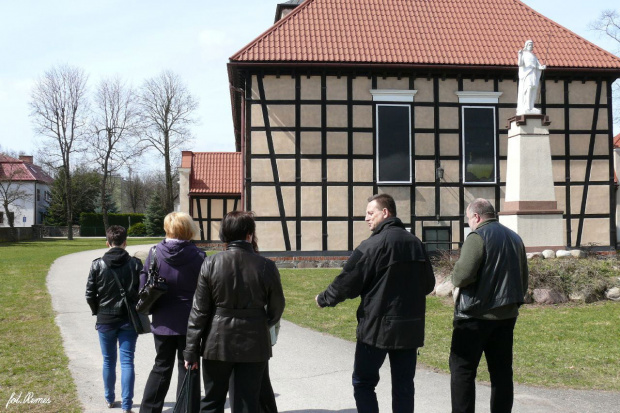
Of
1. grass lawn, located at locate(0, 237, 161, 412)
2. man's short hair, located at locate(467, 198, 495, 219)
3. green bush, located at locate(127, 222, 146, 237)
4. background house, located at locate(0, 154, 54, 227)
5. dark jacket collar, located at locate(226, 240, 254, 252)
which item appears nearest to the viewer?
dark jacket collar, located at locate(226, 240, 254, 252)

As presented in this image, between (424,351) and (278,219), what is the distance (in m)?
11.3

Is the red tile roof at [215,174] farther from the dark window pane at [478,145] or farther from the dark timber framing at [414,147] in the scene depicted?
the dark window pane at [478,145]

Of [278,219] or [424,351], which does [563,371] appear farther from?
[278,219]

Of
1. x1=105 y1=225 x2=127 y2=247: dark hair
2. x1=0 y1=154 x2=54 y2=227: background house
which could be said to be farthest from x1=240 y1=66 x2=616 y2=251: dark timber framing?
x1=0 y1=154 x2=54 y2=227: background house

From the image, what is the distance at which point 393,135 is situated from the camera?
61.8ft

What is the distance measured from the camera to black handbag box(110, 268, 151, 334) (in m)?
5.15

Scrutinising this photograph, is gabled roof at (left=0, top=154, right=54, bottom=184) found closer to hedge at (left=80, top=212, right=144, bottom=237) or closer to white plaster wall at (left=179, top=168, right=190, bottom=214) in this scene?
hedge at (left=80, top=212, right=144, bottom=237)

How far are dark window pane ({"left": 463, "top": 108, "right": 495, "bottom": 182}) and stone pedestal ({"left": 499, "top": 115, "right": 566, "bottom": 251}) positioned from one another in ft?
14.6

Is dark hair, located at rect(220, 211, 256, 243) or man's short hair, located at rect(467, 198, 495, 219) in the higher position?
man's short hair, located at rect(467, 198, 495, 219)

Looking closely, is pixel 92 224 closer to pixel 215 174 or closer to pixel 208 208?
pixel 215 174

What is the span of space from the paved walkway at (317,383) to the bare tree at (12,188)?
49736 mm

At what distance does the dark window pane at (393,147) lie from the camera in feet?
61.7

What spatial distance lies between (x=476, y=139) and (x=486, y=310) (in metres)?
15.3

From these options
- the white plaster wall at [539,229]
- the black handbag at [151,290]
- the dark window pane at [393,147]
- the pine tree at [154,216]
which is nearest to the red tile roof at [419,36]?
the dark window pane at [393,147]
